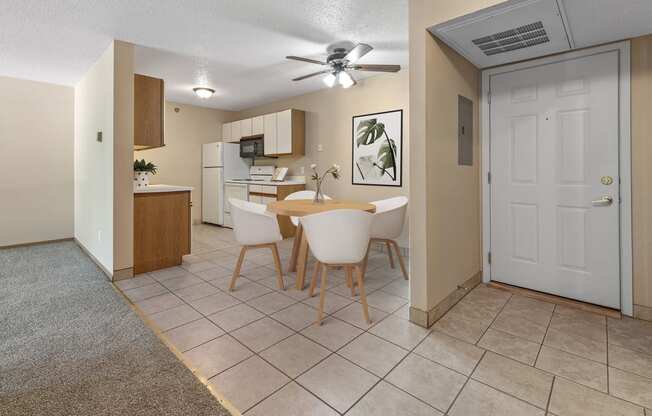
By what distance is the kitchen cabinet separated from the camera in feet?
19.2

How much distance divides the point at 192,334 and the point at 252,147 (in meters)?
4.42

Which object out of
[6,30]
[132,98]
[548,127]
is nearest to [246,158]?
[132,98]

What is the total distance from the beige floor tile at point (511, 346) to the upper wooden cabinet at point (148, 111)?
12.3 ft

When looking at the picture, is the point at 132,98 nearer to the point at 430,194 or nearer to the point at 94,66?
the point at 94,66

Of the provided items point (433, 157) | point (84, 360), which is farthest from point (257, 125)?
point (84, 360)

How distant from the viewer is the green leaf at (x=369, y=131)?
442 centimetres

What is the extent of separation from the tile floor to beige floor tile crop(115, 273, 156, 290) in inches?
3.6

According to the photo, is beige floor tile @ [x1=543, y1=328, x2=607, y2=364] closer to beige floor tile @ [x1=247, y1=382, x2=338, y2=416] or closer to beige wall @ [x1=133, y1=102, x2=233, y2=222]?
beige floor tile @ [x1=247, y1=382, x2=338, y2=416]

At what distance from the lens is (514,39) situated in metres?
2.36

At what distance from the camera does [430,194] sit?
2.26m

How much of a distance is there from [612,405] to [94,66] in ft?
17.8

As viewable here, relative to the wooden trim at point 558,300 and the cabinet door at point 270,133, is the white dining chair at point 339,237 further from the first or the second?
the cabinet door at point 270,133

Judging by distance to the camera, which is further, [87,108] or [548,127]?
[87,108]

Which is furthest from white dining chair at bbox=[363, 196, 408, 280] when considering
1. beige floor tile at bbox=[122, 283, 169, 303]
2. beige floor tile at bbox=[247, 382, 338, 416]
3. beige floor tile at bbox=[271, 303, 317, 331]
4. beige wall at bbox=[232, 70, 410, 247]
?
beige floor tile at bbox=[122, 283, 169, 303]
